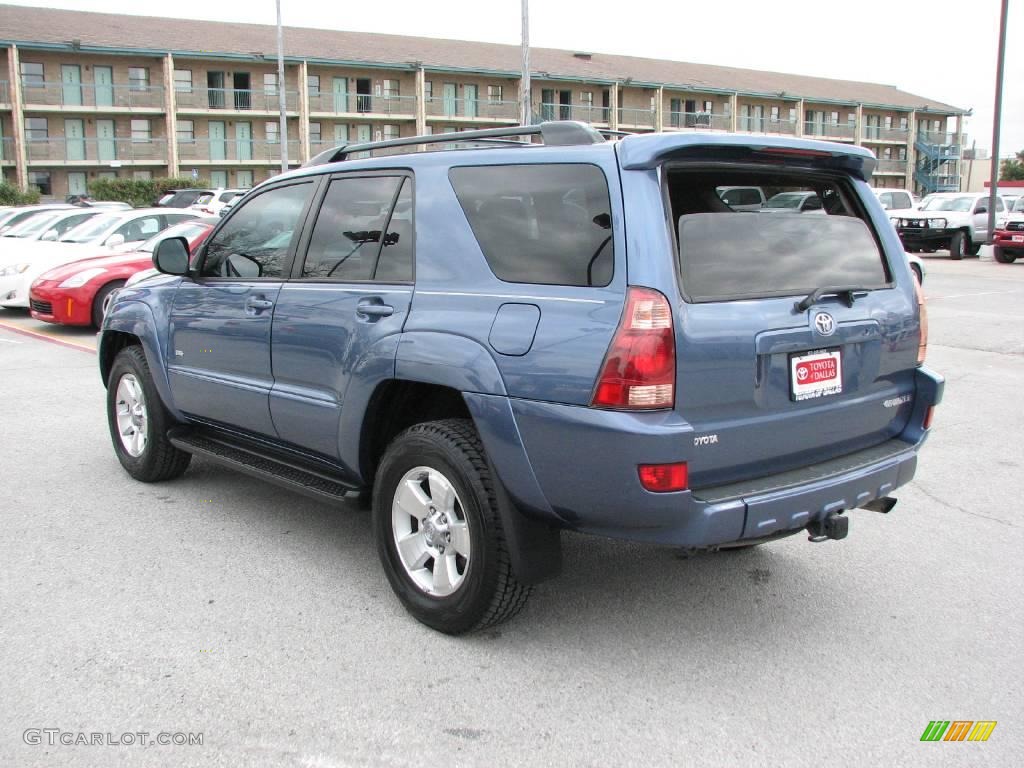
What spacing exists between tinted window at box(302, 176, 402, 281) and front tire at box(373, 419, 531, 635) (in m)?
0.87

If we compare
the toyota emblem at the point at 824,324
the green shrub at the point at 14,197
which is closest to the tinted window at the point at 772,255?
the toyota emblem at the point at 824,324

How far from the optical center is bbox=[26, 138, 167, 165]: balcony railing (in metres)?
47.7

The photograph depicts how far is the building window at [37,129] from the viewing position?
47775 millimetres

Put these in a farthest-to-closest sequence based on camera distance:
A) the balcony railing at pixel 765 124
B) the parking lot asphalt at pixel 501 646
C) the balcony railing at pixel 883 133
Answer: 1. the balcony railing at pixel 883 133
2. the balcony railing at pixel 765 124
3. the parking lot asphalt at pixel 501 646

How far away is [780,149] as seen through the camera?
11.7 feet

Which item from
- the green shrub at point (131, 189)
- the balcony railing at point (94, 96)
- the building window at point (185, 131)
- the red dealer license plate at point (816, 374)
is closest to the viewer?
the red dealer license plate at point (816, 374)

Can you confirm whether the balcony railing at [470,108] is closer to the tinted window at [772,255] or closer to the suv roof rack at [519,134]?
the suv roof rack at [519,134]

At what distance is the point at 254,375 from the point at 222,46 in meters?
51.9

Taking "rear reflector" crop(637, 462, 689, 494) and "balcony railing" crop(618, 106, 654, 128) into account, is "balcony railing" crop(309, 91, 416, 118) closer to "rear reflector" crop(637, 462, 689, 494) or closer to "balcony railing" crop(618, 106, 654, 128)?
"balcony railing" crop(618, 106, 654, 128)

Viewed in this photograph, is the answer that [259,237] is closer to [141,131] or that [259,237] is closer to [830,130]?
[141,131]

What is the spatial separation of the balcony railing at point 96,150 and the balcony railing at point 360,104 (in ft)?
28.5

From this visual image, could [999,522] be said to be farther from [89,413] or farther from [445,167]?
[89,413]

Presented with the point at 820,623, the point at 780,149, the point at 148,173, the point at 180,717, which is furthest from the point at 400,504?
the point at 148,173

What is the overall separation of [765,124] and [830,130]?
5.95m
